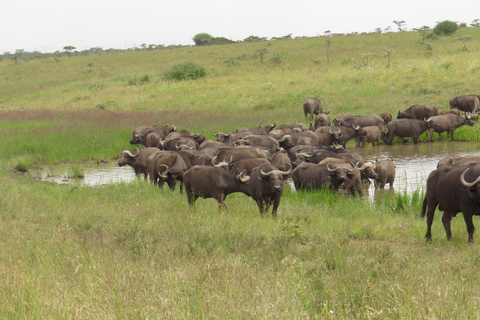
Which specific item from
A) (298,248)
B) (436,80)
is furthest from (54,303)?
(436,80)

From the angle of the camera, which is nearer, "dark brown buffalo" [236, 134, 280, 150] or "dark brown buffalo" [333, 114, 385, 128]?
"dark brown buffalo" [236, 134, 280, 150]

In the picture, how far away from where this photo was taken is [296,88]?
34.8 metres

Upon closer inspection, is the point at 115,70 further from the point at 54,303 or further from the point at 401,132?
the point at 54,303

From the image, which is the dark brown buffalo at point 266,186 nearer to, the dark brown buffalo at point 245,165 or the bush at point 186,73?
the dark brown buffalo at point 245,165

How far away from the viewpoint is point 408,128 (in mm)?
22188

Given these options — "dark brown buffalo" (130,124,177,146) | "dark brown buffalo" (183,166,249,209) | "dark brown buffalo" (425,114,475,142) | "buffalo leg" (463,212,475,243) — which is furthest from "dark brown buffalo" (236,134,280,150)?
"buffalo leg" (463,212,475,243)

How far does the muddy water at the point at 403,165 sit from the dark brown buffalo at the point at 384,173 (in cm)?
25

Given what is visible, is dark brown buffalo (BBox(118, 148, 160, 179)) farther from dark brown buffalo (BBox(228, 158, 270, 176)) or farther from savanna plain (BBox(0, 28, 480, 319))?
dark brown buffalo (BBox(228, 158, 270, 176))

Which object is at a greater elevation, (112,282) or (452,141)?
(112,282)

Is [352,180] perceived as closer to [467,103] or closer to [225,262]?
[225,262]

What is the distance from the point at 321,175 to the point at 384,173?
7.31 ft

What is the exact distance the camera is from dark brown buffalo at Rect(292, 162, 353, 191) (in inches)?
488

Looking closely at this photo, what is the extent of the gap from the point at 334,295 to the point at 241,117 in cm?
2327

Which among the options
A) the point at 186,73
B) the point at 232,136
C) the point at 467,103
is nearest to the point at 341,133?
the point at 232,136
